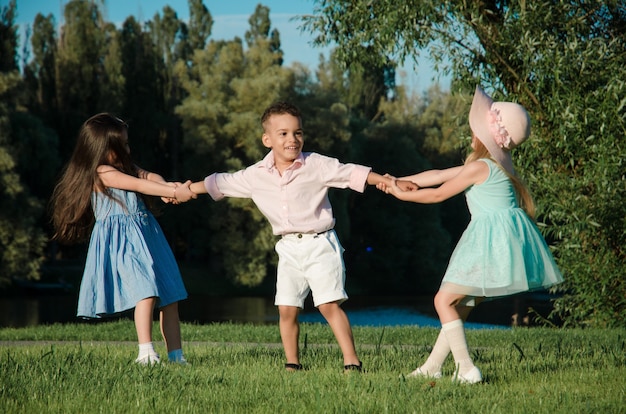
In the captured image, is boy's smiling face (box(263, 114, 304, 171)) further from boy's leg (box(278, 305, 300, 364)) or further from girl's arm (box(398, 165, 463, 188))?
boy's leg (box(278, 305, 300, 364))

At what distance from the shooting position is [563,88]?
455 inches

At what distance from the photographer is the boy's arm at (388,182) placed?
568cm

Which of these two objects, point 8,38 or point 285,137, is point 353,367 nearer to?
point 285,137

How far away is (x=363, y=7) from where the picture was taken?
13.1 m

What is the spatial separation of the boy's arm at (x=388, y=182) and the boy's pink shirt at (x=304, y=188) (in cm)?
7

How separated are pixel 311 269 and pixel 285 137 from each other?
2.97 feet

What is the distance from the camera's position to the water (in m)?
24.1

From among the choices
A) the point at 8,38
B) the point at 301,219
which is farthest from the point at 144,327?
the point at 8,38

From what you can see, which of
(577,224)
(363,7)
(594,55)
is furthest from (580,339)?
(363,7)

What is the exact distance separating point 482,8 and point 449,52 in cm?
80

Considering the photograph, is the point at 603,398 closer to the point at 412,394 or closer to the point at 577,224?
the point at 412,394

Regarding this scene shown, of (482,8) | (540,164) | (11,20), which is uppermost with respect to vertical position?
(11,20)

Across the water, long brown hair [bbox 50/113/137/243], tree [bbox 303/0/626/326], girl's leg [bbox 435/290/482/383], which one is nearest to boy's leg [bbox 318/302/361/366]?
girl's leg [bbox 435/290/482/383]

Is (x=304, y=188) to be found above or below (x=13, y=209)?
below
